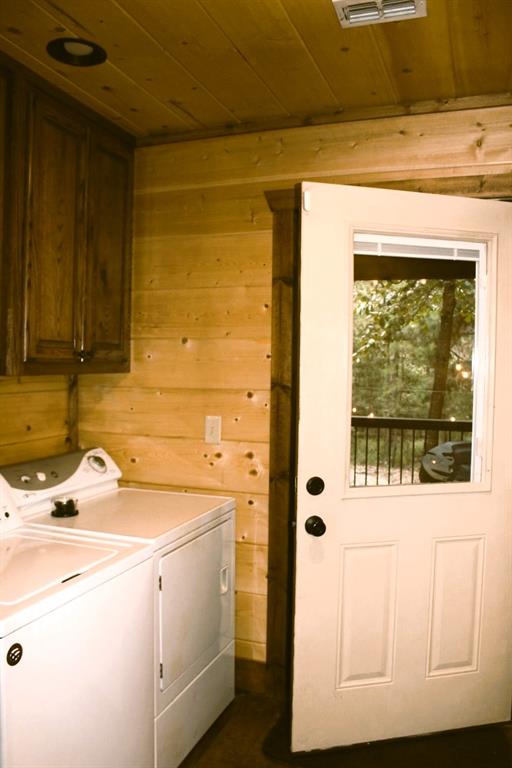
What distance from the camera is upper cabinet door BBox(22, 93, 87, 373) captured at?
2.03 m

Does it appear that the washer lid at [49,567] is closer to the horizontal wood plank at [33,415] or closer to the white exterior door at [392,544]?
the horizontal wood plank at [33,415]

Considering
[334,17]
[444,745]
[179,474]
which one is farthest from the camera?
[179,474]

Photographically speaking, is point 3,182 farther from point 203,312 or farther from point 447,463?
point 447,463

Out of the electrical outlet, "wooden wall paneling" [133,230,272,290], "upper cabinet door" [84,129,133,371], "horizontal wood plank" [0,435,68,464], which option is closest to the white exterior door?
"wooden wall paneling" [133,230,272,290]

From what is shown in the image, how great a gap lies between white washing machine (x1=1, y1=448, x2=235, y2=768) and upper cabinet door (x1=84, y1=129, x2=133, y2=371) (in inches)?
18.8

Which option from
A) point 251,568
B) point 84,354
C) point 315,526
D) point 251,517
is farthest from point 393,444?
point 84,354

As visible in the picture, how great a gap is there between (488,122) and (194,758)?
2.56m

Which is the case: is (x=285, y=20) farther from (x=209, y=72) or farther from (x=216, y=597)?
(x=216, y=597)

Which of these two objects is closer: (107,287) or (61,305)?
(61,305)

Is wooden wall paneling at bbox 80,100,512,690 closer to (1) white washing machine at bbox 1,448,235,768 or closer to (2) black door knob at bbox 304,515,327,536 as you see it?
(1) white washing machine at bbox 1,448,235,768

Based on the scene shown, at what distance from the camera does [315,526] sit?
2.11 metres

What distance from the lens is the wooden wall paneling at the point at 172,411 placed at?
2531mm

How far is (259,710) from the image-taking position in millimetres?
2457

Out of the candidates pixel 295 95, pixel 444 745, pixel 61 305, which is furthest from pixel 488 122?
pixel 444 745
